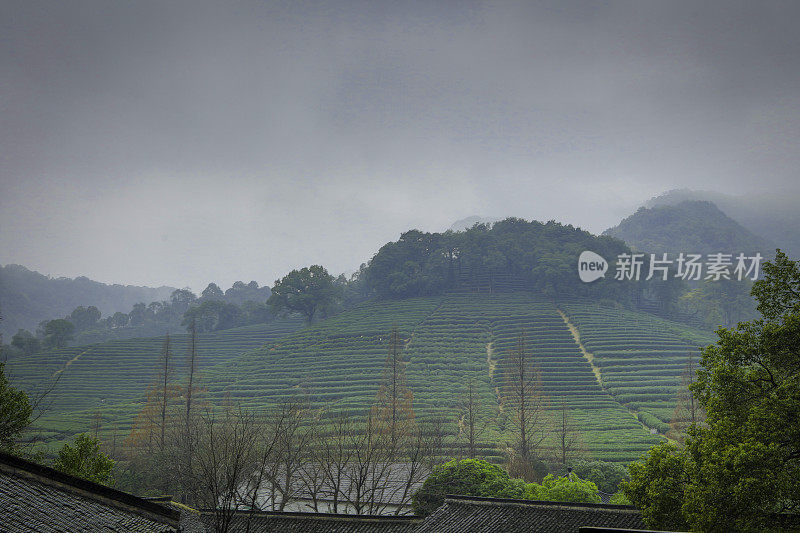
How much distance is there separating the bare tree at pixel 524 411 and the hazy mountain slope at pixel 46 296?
288 ft

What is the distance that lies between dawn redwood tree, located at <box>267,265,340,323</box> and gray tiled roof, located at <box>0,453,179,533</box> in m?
57.3

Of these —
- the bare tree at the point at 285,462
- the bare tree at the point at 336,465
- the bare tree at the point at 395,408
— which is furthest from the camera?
the bare tree at the point at 395,408

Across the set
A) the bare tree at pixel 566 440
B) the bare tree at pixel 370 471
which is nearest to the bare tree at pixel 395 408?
the bare tree at pixel 370 471

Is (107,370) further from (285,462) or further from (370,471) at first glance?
(370,471)

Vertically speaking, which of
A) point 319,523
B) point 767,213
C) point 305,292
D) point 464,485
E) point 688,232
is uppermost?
point 767,213

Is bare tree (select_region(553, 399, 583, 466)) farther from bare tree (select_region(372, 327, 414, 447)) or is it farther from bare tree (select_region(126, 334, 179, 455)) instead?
bare tree (select_region(126, 334, 179, 455))

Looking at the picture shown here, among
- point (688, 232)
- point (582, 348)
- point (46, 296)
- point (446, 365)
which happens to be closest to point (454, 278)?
point (582, 348)

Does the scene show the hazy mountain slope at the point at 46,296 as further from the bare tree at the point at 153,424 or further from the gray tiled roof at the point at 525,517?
the gray tiled roof at the point at 525,517

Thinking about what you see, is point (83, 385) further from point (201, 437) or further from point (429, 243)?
point (429, 243)

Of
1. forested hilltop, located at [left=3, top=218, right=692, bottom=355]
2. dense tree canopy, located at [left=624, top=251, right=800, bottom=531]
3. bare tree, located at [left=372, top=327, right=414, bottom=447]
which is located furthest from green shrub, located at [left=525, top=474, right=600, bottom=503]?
forested hilltop, located at [left=3, top=218, right=692, bottom=355]

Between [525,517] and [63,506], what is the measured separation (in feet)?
36.4

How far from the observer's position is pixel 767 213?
154 m

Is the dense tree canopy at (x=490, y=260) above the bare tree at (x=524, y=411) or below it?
above

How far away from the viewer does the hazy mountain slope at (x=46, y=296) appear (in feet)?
347
